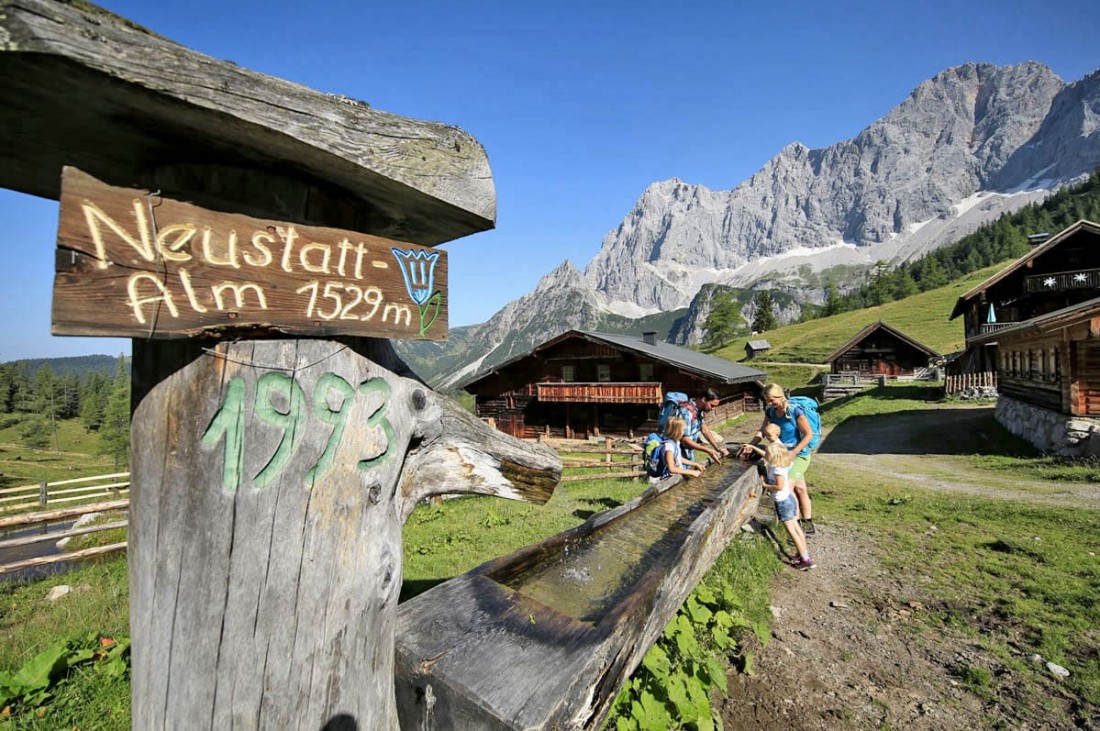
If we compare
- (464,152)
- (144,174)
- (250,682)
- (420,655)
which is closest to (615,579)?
(420,655)

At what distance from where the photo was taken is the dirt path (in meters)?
3.15

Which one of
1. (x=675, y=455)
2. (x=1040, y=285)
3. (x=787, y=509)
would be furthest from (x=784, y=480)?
(x=1040, y=285)

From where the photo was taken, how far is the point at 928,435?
54.4 feet

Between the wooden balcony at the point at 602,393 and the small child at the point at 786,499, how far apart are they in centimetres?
1779

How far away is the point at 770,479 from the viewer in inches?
229

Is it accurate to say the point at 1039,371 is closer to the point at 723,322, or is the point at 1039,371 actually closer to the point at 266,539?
the point at 266,539

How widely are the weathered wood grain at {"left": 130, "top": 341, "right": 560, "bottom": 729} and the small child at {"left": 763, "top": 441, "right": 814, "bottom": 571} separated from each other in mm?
5319

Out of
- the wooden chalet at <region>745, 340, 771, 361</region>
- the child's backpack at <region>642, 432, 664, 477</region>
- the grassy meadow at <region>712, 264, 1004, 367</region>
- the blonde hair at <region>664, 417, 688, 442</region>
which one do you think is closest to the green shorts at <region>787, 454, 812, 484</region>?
the blonde hair at <region>664, 417, 688, 442</region>

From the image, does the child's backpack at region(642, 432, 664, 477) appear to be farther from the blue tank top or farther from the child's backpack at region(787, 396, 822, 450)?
the child's backpack at region(787, 396, 822, 450)

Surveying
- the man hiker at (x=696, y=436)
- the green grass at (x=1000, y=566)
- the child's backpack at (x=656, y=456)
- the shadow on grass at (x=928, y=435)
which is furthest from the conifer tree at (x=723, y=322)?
the child's backpack at (x=656, y=456)

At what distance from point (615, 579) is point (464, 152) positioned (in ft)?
11.1

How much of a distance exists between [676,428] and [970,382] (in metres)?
29.0

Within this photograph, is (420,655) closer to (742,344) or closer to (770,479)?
(770,479)

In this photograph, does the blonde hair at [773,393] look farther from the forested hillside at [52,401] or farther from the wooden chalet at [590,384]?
the forested hillside at [52,401]
